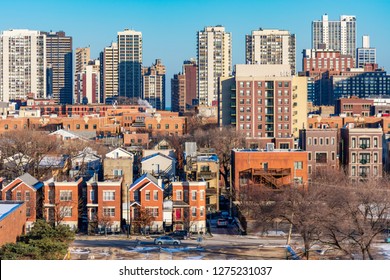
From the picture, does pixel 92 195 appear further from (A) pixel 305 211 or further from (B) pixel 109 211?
(A) pixel 305 211

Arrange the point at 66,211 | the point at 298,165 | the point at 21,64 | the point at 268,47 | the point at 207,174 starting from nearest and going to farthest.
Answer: the point at 66,211 → the point at 298,165 → the point at 207,174 → the point at 268,47 → the point at 21,64

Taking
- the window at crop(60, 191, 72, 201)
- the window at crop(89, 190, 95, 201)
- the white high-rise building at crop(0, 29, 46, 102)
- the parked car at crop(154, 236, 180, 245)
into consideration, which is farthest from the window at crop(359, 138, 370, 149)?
the white high-rise building at crop(0, 29, 46, 102)

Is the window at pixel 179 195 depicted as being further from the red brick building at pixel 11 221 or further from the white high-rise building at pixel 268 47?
the white high-rise building at pixel 268 47

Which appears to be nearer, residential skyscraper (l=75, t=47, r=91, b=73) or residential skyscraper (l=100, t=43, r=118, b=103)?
residential skyscraper (l=100, t=43, r=118, b=103)

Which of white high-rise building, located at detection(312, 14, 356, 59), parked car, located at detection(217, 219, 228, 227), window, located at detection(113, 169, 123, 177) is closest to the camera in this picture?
parked car, located at detection(217, 219, 228, 227)

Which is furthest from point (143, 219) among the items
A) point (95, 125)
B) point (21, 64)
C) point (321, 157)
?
point (21, 64)

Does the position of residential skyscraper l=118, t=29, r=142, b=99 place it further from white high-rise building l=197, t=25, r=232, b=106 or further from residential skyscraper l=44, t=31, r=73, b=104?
white high-rise building l=197, t=25, r=232, b=106
